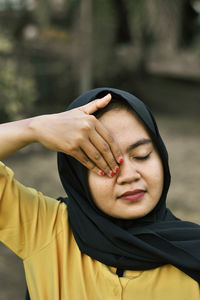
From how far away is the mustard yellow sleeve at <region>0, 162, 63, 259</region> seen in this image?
Result: 141 cm

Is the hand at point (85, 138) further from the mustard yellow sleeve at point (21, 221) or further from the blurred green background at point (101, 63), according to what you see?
the blurred green background at point (101, 63)

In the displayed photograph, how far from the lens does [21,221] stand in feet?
4.73

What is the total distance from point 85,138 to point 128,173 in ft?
0.59

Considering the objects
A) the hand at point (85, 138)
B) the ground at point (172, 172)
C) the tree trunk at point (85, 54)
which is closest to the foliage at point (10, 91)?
the ground at point (172, 172)

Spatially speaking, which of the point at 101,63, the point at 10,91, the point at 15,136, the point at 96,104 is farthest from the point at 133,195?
the point at 101,63

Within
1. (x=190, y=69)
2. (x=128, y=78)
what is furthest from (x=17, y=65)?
(x=190, y=69)

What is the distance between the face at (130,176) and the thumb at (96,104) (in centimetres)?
5

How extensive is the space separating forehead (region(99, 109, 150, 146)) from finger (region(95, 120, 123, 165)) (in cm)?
4

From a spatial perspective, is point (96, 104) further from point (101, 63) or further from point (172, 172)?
point (101, 63)

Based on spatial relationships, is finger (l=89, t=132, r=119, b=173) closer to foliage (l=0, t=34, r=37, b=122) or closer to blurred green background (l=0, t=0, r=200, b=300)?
blurred green background (l=0, t=0, r=200, b=300)

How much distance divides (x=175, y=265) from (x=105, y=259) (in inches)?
8.9

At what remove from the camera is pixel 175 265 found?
4.39ft

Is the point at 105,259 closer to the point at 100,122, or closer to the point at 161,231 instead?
the point at 161,231

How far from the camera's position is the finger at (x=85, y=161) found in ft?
4.26
